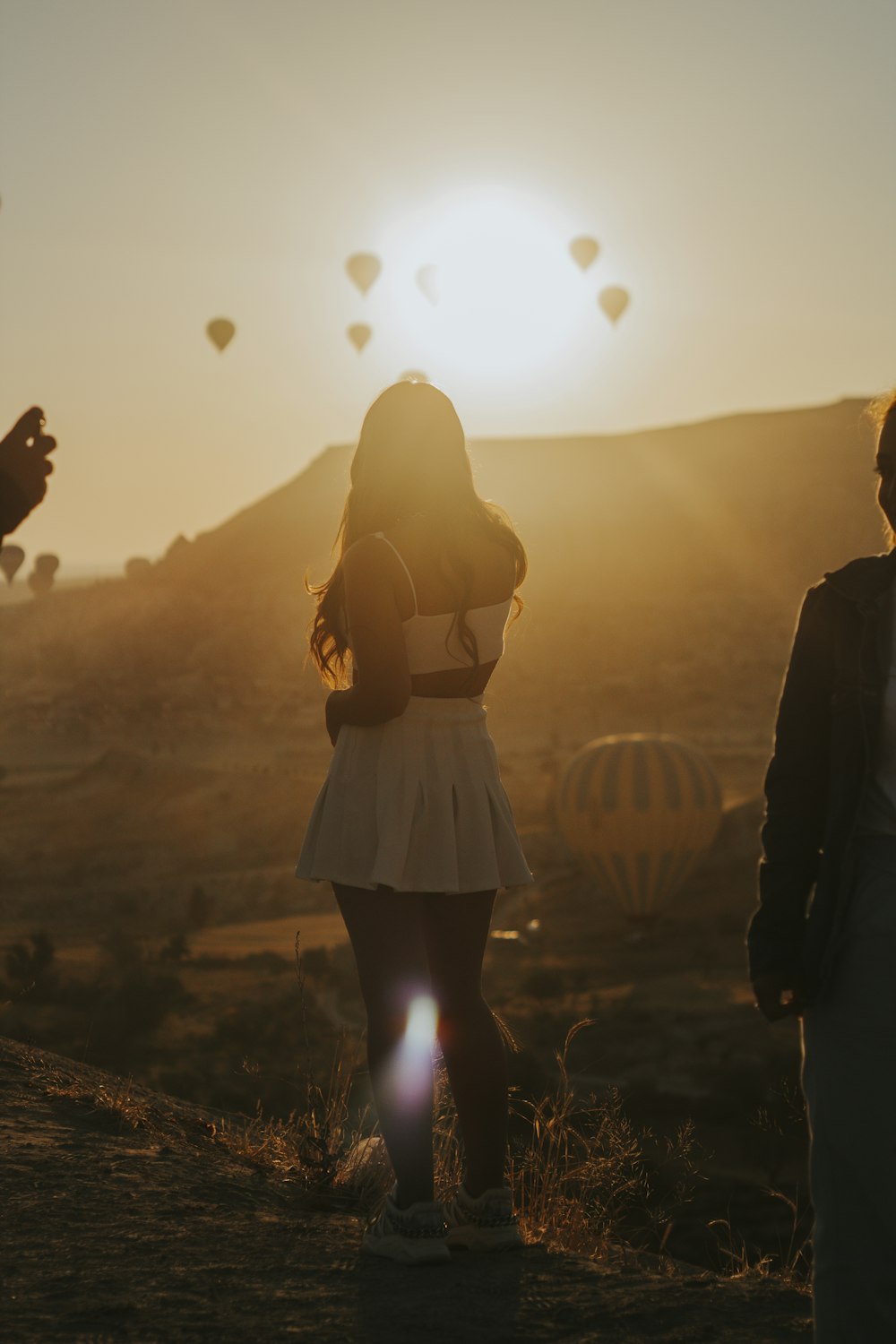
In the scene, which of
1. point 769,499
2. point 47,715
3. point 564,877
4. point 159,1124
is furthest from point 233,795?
point 769,499

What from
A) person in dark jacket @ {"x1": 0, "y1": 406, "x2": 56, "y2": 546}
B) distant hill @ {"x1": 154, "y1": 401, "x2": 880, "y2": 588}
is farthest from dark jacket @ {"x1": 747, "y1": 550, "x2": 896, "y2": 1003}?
distant hill @ {"x1": 154, "y1": 401, "x2": 880, "y2": 588}

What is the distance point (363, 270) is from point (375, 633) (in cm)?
4096

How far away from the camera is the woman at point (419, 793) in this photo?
113 inches

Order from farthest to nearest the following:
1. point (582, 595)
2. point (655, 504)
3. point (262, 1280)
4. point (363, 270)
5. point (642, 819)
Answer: point (655, 504)
point (582, 595)
point (363, 270)
point (642, 819)
point (262, 1280)

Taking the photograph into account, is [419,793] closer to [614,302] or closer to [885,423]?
[885,423]

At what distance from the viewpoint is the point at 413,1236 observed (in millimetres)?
2863

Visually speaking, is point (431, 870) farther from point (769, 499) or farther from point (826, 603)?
point (769, 499)

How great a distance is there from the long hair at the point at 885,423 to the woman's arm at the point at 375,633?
93 centimetres

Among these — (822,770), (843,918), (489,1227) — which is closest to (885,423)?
(822,770)

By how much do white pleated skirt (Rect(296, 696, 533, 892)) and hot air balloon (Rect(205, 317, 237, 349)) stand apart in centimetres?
4431

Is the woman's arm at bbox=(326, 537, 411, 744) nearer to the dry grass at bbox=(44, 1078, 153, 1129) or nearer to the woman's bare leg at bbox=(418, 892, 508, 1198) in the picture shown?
the woman's bare leg at bbox=(418, 892, 508, 1198)

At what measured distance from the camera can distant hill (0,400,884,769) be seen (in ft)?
200

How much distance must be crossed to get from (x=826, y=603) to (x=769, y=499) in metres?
86.3

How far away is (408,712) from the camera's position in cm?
297
